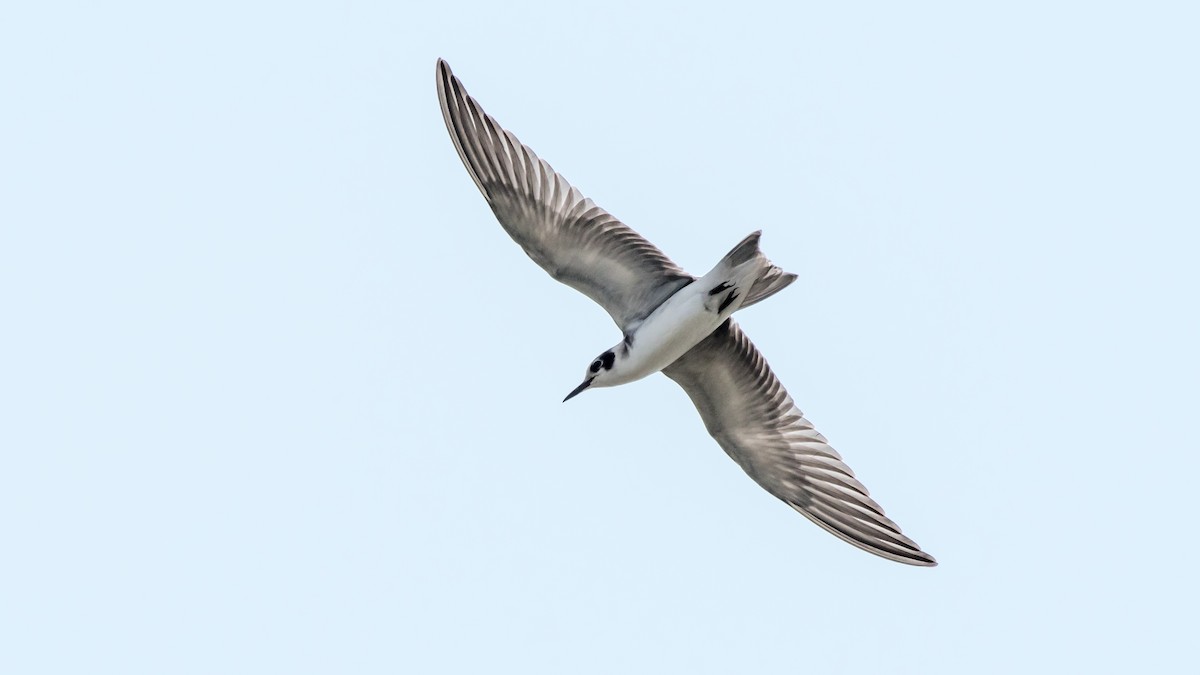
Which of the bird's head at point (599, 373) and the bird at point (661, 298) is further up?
the bird at point (661, 298)

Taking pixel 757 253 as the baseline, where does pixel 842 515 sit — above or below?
below

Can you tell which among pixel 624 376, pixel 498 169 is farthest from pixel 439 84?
pixel 624 376

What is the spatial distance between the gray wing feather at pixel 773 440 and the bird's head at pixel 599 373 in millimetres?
512

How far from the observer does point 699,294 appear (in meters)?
11.4

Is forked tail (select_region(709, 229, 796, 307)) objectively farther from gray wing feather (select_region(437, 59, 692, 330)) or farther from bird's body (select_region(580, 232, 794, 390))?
gray wing feather (select_region(437, 59, 692, 330))

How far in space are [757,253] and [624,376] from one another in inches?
60.6

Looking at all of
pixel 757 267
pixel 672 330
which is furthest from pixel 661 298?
pixel 757 267

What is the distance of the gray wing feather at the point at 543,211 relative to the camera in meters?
11.7

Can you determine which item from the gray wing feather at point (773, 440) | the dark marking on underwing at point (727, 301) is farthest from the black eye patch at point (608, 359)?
the dark marking on underwing at point (727, 301)

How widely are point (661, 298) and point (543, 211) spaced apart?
1.03 metres

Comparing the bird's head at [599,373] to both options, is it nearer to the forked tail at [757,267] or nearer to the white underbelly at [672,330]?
the white underbelly at [672,330]

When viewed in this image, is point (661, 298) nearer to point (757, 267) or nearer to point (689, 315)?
point (689, 315)

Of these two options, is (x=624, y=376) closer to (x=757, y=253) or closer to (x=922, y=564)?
(x=757, y=253)

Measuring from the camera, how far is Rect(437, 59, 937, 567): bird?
11.5 m
